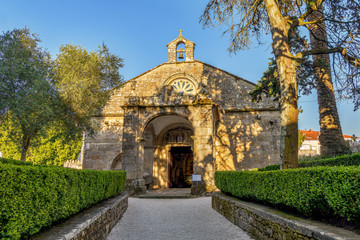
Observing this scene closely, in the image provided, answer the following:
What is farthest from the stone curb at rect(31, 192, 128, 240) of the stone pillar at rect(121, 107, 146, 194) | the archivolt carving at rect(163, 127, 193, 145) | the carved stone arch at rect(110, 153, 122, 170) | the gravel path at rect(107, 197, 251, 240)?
the carved stone arch at rect(110, 153, 122, 170)

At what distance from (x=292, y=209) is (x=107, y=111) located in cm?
1505

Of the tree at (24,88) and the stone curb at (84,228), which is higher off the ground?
the tree at (24,88)

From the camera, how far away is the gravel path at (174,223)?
17.8 ft

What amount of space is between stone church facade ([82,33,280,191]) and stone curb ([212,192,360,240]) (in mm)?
5309

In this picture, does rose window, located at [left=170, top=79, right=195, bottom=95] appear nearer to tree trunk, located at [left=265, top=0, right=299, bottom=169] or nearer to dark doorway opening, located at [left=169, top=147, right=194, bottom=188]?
dark doorway opening, located at [left=169, top=147, right=194, bottom=188]

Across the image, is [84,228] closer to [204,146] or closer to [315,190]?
[315,190]

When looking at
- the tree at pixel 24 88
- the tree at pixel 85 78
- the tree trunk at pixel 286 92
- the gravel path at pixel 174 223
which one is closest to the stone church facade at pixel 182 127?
the tree at pixel 85 78

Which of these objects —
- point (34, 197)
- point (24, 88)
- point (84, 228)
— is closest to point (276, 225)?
point (84, 228)

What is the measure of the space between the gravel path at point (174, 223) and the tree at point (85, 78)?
5383mm

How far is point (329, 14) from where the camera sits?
7.25 metres

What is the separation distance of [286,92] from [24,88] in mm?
9479

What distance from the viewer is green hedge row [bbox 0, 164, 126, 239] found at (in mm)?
2213

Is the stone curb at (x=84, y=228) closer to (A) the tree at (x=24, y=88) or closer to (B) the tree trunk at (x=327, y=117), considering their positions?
(A) the tree at (x=24, y=88)

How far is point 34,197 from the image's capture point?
2666 millimetres
